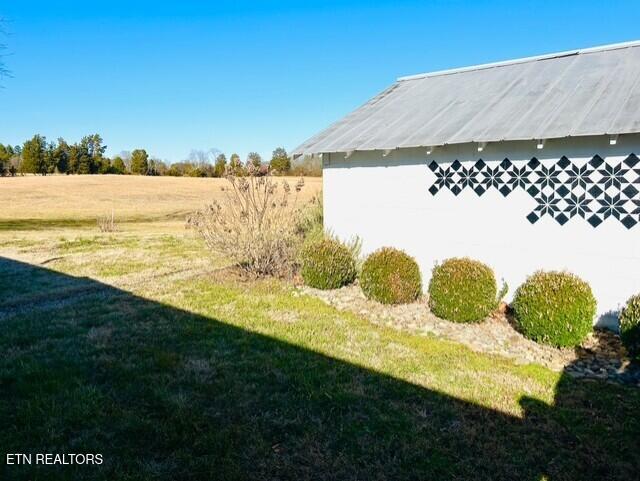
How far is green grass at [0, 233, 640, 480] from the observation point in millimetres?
3336

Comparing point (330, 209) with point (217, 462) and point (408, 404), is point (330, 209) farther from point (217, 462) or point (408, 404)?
point (217, 462)

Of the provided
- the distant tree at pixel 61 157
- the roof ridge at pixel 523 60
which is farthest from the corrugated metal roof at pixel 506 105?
the distant tree at pixel 61 157

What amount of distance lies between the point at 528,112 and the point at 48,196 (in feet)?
135

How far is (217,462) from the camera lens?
3.35m

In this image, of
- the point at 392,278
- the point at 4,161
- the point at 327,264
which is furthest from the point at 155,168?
the point at 392,278

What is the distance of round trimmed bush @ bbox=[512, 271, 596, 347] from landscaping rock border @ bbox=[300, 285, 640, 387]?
0.70 ft

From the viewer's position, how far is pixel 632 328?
5145mm

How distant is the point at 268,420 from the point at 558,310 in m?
4.02

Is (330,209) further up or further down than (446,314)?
further up

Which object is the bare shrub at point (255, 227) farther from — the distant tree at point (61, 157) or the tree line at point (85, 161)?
the distant tree at point (61, 157)

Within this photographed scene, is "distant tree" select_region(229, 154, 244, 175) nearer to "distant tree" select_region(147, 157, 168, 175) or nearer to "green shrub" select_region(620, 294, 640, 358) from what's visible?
"green shrub" select_region(620, 294, 640, 358)

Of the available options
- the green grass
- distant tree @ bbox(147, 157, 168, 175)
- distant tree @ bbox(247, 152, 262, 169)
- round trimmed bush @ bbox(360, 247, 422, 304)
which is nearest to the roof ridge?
distant tree @ bbox(247, 152, 262, 169)

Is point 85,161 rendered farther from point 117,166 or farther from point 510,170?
point 510,170

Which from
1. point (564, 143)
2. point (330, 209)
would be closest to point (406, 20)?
point (330, 209)
